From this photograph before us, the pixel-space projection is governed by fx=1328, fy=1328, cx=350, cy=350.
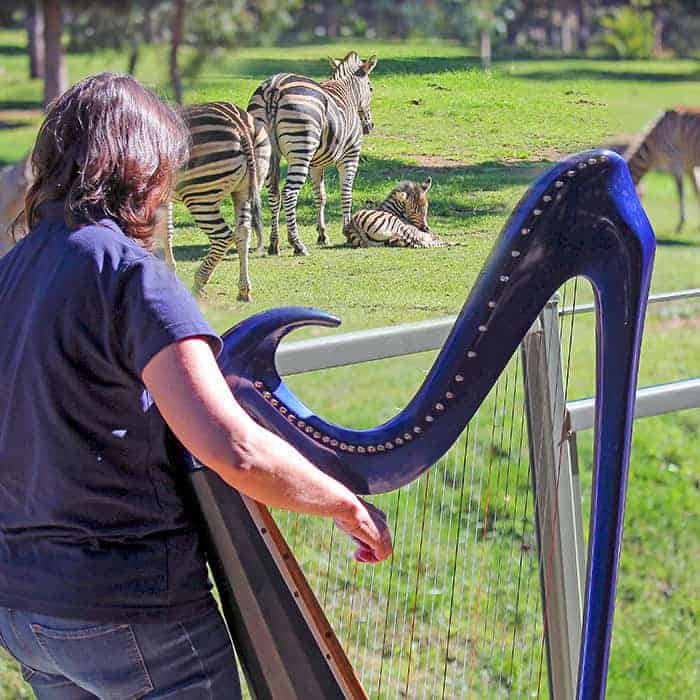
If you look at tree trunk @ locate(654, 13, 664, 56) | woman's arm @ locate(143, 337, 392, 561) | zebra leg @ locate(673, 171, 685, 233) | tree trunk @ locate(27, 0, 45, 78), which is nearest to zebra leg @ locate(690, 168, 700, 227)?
zebra leg @ locate(673, 171, 685, 233)

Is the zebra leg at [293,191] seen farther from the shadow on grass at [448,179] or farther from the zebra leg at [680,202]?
the zebra leg at [680,202]

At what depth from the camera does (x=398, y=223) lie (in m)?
1.96

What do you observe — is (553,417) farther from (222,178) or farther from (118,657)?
(118,657)

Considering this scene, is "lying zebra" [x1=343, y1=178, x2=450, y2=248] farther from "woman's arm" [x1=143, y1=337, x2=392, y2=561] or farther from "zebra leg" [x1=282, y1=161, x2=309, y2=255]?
"woman's arm" [x1=143, y1=337, x2=392, y2=561]

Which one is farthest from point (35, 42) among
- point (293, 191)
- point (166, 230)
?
point (166, 230)

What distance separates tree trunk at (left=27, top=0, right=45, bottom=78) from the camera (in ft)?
45.6

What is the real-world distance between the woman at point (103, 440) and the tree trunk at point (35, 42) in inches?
504

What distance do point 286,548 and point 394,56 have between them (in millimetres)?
741

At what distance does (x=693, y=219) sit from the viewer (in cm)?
982

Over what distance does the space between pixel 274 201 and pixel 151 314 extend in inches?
18.8

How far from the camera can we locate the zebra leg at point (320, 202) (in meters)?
1.95

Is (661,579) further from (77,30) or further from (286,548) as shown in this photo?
(77,30)

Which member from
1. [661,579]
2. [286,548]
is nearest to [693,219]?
[661,579]

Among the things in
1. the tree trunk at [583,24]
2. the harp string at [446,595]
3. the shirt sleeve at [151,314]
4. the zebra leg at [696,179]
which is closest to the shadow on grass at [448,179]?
the harp string at [446,595]
